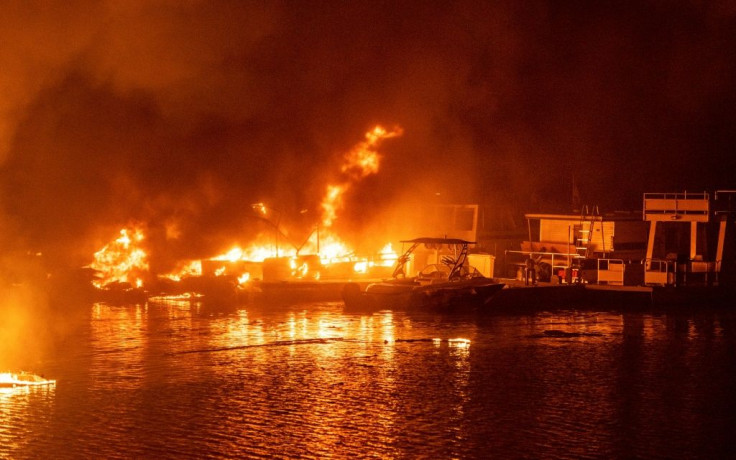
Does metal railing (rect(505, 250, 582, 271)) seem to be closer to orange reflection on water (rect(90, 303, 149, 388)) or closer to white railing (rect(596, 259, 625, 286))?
white railing (rect(596, 259, 625, 286))

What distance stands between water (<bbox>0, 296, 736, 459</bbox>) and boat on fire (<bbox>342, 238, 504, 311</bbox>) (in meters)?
0.92

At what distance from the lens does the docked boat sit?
74.5ft

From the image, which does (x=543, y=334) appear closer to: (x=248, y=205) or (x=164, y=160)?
(x=248, y=205)

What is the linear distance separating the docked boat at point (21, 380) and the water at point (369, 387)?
0.67 metres

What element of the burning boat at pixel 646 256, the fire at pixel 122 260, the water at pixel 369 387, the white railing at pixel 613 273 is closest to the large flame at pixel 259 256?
the fire at pixel 122 260

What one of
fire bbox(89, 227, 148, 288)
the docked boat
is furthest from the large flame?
the docked boat

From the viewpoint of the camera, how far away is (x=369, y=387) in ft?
76.3

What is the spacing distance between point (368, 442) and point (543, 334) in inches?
593

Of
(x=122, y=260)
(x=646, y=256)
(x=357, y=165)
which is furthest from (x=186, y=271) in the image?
(x=646, y=256)

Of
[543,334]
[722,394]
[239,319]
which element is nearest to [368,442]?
[722,394]

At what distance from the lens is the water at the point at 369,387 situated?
1853 centimetres

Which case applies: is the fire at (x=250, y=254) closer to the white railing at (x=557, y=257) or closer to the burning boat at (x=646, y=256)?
the white railing at (x=557, y=257)

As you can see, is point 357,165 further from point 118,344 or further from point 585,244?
point 118,344

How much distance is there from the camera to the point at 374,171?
5319cm
